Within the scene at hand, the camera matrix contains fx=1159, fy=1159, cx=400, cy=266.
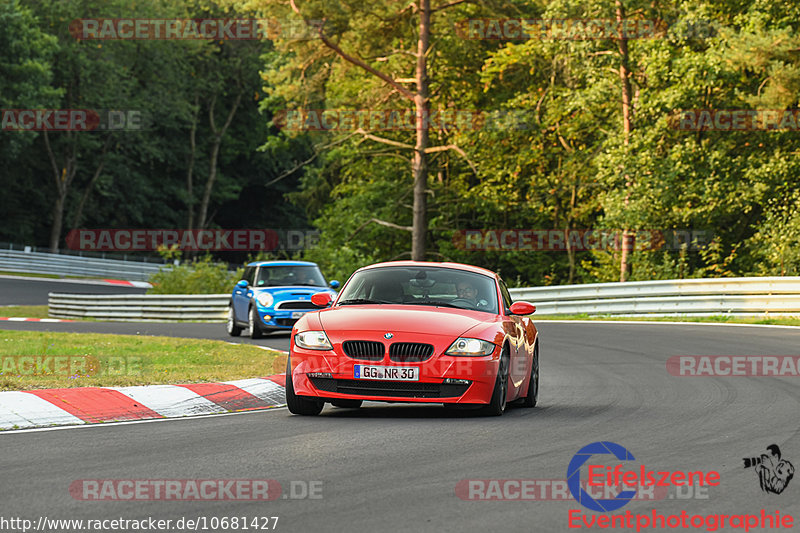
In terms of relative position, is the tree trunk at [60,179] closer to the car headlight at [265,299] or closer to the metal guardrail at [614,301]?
the metal guardrail at [614,301]

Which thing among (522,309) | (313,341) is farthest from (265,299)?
(313,341)

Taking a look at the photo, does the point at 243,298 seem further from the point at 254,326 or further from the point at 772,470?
the point at 772,470

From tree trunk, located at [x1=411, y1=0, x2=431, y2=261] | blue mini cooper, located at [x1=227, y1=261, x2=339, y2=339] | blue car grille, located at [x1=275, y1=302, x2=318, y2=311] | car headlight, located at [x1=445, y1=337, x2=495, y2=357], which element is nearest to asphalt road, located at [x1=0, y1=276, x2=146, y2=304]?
tree trunk, located at [x1=411, y1=0, x2=431, y2=261]

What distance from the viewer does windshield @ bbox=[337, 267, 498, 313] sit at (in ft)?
36.6

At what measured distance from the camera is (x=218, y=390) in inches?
463

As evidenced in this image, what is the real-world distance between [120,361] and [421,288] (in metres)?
5.96

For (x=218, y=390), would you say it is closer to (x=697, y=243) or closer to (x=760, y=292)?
(x=760, y=292)

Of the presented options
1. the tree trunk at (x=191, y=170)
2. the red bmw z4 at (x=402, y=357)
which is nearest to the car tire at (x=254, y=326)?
the red bmw z4 at (x=402, y=357)

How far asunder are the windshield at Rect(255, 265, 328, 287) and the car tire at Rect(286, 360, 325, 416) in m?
14.2

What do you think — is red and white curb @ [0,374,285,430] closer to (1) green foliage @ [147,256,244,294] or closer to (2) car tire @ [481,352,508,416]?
(2) car tire @ [481,352,508,416]

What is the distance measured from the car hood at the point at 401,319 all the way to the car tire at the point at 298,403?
0.58 metres

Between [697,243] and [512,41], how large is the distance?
12585mm

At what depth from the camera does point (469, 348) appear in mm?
10008

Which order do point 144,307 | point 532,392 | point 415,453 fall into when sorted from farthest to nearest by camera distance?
point 144,307 → point 532,392 → point 415,453
